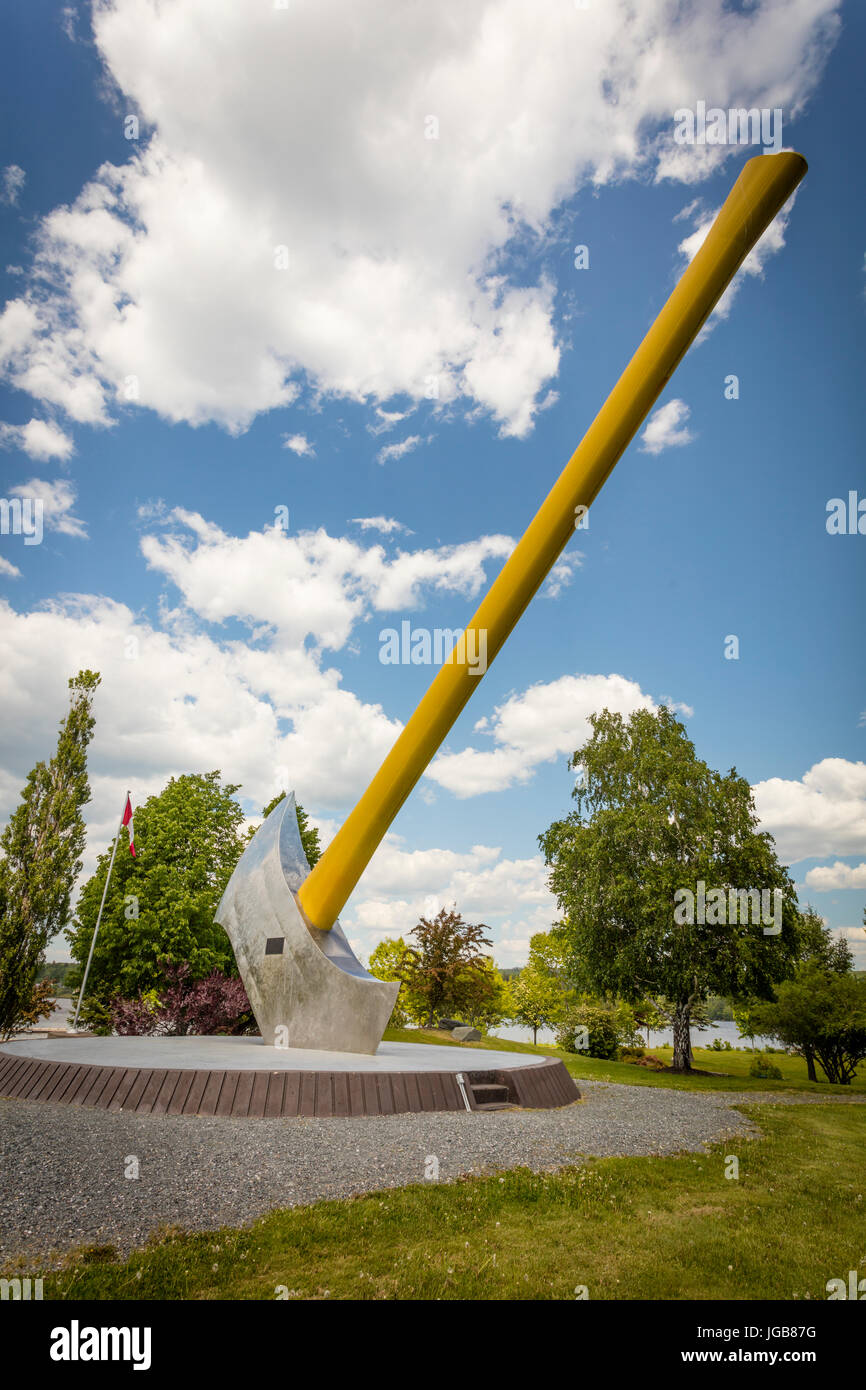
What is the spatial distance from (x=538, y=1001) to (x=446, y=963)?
1414cm

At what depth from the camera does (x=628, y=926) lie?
22922mm

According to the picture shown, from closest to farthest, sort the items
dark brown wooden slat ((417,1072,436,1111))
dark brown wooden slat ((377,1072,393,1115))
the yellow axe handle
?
1. dark brown wooden slat ((377,1072,393,1115))
2. dark brown wooden slat ((417,1072,436,1111))
3. the yellow axe handle

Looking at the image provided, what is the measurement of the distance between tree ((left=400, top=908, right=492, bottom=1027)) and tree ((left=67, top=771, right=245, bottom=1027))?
23.4ft

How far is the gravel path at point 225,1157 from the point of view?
4.56 metres

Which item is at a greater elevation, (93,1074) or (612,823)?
(612,823)

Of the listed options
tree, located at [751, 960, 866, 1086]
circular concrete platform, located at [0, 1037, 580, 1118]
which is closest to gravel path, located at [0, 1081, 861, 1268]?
circular concrete platform, located at [0, 1037, 580, 1118]

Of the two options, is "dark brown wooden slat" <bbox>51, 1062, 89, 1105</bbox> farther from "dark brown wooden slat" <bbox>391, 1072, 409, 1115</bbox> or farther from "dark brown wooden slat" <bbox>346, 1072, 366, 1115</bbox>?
"dark brown wooden slat" <bbox>391, 1072, 409, 1115</bbox>

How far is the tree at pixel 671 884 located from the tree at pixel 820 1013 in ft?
2.42

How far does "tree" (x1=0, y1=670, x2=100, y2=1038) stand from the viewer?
20.5 m

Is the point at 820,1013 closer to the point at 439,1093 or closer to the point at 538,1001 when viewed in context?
the point at 439,1093

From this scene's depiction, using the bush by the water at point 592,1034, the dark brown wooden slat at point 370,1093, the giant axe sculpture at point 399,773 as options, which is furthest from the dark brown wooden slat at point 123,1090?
the bush by the water at point 592,1034

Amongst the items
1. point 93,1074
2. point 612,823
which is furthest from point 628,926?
point 93,1074
